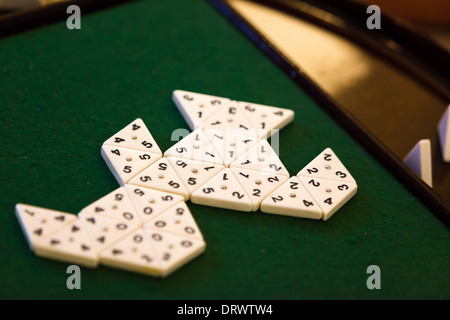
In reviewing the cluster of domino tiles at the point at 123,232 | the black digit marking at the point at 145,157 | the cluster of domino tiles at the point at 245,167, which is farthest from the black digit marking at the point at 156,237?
the black digit marking at the point at 145,157

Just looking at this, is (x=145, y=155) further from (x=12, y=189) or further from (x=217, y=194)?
(x=12, y=189)

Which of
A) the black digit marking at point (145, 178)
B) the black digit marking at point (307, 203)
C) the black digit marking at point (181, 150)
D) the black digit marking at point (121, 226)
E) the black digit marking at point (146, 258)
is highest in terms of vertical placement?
the black digit marking at point (181, 150)

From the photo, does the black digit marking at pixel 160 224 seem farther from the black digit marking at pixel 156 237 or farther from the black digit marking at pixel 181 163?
the black digit marking at pixel 181 163

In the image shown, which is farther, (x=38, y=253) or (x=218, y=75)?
(x=218, y=75)

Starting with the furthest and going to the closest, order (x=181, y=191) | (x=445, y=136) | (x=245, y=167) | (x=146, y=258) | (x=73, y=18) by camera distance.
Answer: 1. (x=73, y=18)
2. (x=445, y=136)
3. (x=245, y=167)
4. (x=181, y=191)
5. (x=146, y=258)

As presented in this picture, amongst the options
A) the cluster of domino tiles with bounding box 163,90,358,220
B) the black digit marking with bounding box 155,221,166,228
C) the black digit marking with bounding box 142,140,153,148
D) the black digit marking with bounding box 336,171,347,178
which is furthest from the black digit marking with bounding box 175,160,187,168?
the black digit marking with bounding box 336,171,347,178

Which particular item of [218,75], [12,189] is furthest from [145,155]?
[218,75]

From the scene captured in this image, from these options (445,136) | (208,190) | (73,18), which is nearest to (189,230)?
(208,190)

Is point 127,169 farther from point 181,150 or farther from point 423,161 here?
point 423,161
